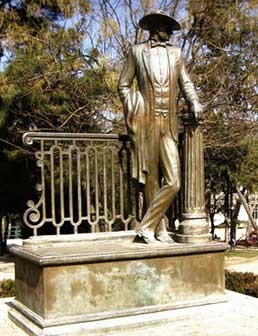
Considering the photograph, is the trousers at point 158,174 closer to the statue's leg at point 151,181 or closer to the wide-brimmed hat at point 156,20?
the statue's leg at point 151,181

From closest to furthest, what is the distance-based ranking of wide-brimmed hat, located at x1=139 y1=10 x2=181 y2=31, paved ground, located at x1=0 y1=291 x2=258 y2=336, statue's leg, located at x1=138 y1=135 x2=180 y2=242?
paved ground, located at x1=0 y1=291 x2=258 y2=336 → statue's leg, located at x1=138 y1=135 x2=180 y2=242 → wide-brimmed hat, located at x1=139 y1=10 x2=181 y2=31

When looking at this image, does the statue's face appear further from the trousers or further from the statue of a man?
the trousers

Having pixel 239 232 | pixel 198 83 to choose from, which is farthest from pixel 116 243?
pixel 239 232

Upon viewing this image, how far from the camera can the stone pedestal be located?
4.50 meters

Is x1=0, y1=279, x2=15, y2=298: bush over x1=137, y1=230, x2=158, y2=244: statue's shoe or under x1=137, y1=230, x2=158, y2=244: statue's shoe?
under

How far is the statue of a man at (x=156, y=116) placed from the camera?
531cm

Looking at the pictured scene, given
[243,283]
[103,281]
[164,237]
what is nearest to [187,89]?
[164,237]

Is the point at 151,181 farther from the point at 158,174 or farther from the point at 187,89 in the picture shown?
the point at 187,89

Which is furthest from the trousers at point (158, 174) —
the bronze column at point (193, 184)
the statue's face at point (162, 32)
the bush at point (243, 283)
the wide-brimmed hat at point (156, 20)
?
the bush at point (243, 283)

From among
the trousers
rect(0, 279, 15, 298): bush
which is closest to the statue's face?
the trousers

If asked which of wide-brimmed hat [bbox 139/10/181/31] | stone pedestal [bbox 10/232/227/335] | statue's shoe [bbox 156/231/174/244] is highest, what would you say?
wide-brimmed hat [bbox 139/10/181/31]

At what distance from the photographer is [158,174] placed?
17.9ft

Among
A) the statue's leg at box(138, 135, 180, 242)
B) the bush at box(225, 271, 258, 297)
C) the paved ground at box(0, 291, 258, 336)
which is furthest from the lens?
the bush at box(225, 271, 258, 297)

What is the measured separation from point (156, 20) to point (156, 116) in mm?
995
